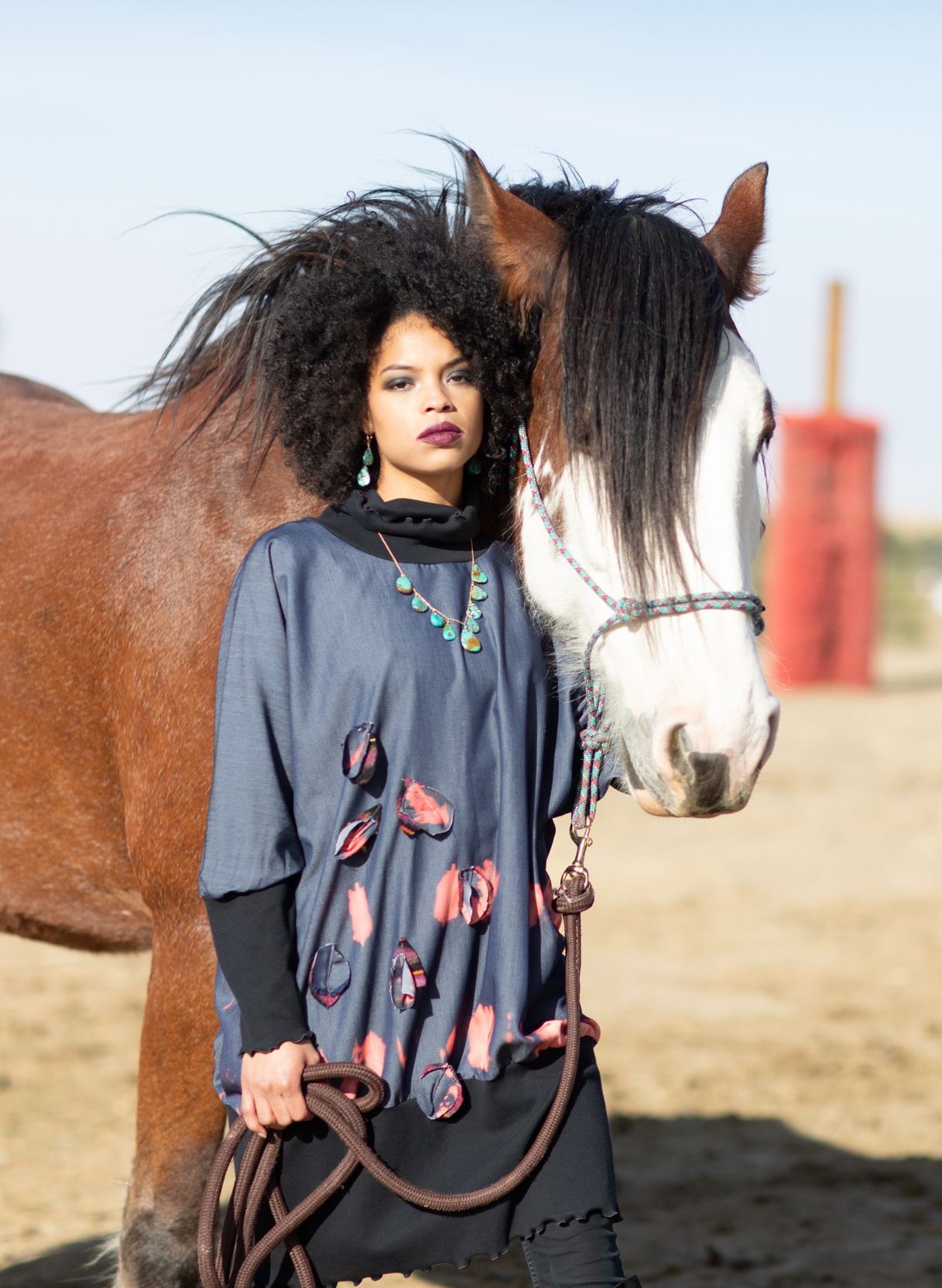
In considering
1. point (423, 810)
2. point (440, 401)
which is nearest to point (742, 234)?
point (440, 401)

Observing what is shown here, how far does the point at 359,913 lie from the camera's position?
1736mm

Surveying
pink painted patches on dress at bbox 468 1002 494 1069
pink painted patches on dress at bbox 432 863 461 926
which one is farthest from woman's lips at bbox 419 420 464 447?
pink painted patches on dress at bbox 468 1002 494 1069

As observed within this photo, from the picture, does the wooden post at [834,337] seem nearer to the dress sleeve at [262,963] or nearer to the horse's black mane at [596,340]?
the horse's black mane at [596,340]

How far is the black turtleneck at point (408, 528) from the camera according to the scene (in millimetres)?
1840

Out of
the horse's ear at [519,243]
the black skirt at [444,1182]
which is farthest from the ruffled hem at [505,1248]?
the horse's ear at [519,243]

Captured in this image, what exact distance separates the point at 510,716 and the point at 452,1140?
22.6 inches

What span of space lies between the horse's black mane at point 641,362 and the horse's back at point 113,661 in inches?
25.0

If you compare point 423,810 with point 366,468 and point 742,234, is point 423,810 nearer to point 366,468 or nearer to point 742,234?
point 366,468

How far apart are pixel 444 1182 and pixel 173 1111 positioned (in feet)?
2.04

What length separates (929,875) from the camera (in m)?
7.25

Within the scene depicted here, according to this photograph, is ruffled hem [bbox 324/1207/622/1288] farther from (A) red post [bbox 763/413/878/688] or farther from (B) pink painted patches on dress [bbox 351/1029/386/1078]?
(A) red post [bbox 763/413/878/688]

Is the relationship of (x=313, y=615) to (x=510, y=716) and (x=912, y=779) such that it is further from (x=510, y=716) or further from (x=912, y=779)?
(x=912, y=779)

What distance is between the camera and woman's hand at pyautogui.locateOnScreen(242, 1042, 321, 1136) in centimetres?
168

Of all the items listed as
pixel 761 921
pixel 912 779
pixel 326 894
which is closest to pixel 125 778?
pixel 326 894
